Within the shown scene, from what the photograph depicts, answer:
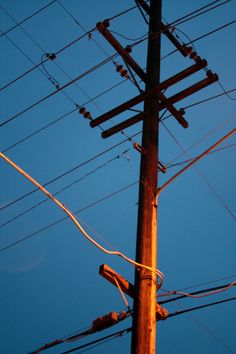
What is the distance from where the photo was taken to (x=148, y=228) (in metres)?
6.42

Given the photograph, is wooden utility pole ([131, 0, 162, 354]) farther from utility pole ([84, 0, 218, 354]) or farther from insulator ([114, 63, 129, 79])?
insulator ([114, 63, 129, 79])

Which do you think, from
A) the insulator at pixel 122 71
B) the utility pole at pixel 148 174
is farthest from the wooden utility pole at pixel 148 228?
the insulator at pixel 122 71

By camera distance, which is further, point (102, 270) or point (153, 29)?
point (153, 29)

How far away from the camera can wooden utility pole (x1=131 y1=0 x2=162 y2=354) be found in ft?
17.9

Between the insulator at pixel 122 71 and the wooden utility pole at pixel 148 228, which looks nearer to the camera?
the wooden utility pole at pixel 148 228

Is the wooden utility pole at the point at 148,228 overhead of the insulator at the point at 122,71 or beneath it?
beneath

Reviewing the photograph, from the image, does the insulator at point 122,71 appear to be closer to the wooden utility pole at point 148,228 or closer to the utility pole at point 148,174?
the utility pole at point 148,174

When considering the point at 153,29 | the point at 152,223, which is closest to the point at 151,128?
the point at 152,223

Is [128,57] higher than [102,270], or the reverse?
[128,57]

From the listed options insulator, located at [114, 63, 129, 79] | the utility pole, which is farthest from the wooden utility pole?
insulator, located at [114, 63, 129, 79]

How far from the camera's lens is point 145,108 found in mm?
7941

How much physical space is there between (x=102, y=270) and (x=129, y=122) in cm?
340

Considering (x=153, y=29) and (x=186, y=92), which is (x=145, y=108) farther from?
(x=153, y=29)

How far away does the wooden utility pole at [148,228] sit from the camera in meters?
5.47
